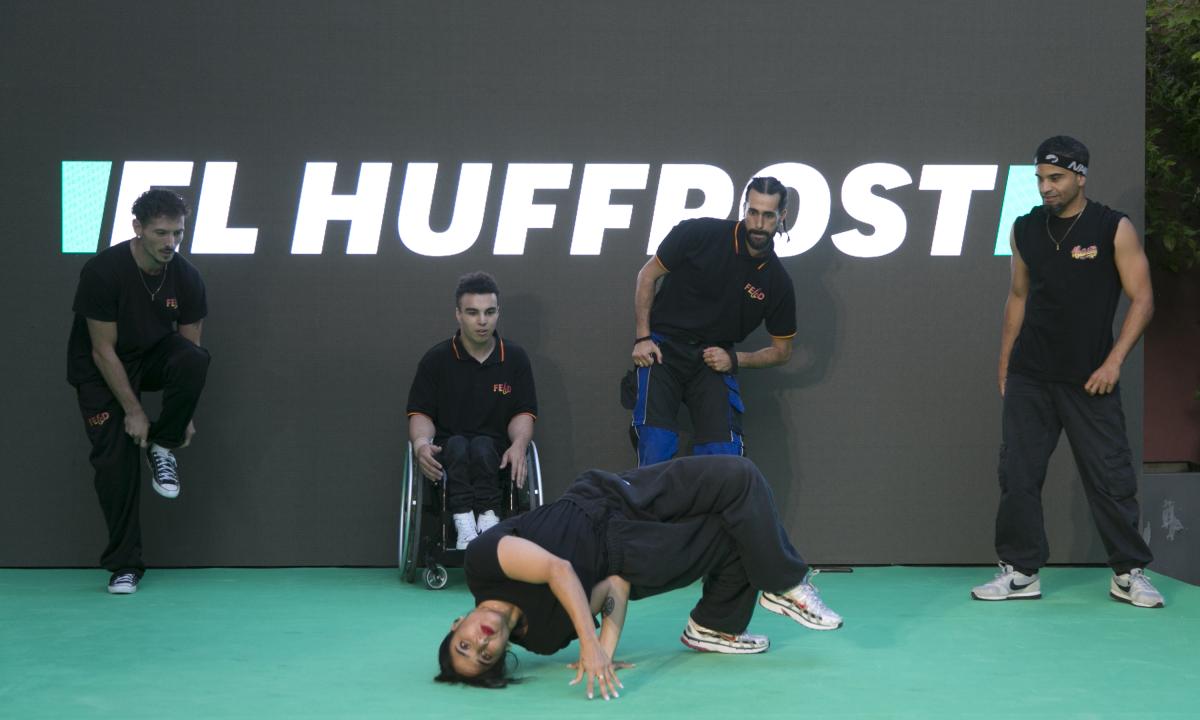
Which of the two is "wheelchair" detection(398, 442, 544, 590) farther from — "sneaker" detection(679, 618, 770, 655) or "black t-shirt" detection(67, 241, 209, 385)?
"sneaker" detection(679, 618, 770, 655)

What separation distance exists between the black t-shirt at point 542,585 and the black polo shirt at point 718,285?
1810 millimetres

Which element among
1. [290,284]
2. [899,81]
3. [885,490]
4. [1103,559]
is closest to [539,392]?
[290,284]

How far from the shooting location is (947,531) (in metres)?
5.88

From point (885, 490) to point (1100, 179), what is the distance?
66.4 inches

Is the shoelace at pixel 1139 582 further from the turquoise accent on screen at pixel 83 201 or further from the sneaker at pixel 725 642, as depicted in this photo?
the turquoise accent on screen at pixel 83 201

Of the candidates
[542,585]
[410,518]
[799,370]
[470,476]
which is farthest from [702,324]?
[542,585]

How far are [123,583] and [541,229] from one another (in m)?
2.27

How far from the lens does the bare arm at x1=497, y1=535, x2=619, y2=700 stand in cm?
336

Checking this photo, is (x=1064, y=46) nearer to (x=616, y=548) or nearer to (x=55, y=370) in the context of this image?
(x=616, y=548)

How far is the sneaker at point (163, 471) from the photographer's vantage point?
5.09 m

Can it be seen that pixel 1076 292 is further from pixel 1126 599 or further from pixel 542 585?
pixel 542 585

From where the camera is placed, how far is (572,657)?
3943mm

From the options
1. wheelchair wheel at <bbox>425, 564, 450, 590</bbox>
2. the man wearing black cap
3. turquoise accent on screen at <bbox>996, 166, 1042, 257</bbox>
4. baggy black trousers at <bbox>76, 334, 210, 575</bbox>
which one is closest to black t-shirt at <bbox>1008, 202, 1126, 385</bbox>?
the man wearing black cap

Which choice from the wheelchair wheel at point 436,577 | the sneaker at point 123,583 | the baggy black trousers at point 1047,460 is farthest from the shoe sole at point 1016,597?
the sneaker at point 123,583
